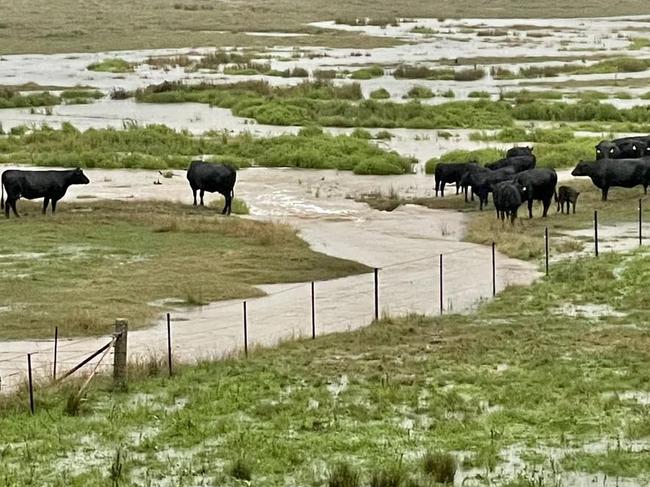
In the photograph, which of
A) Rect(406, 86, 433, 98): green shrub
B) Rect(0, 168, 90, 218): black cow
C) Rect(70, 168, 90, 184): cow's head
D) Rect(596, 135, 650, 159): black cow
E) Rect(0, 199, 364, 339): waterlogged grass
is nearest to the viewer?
Rect(0, 199, 364, 339): waterlogged grass

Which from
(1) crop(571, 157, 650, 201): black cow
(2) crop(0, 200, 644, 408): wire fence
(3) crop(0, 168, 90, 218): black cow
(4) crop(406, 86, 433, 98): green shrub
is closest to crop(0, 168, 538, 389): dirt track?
(2) crop(0, 200, 644, 408): wire fence

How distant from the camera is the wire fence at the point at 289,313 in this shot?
19327mm

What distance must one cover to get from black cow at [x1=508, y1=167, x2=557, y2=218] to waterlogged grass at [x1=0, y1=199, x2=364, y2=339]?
660 centimetres

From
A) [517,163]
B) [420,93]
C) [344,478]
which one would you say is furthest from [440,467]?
[420,93]

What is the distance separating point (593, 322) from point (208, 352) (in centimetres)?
643

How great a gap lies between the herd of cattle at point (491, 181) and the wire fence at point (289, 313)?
382 cm

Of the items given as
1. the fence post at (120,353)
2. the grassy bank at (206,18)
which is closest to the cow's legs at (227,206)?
the fence post at (120,353)

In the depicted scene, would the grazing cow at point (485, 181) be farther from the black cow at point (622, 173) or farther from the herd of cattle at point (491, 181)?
the black cow at point (622, 173)

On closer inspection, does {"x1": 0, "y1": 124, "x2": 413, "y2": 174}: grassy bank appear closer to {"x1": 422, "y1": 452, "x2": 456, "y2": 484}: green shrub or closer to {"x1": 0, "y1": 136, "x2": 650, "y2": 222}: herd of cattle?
{"x1": 0, "y1": 136, "x2": 650, "y2": 222}: herd of cattle

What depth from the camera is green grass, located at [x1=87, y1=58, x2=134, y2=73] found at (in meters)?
82.1

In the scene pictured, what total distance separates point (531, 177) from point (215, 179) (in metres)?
8.57

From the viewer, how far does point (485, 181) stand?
3556 centimetres

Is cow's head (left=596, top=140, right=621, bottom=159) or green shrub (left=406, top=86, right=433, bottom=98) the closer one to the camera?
cow's head (left=596, top=140, right=621, bottom=159)

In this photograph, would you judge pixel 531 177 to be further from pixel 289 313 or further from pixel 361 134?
pixel 361 134
